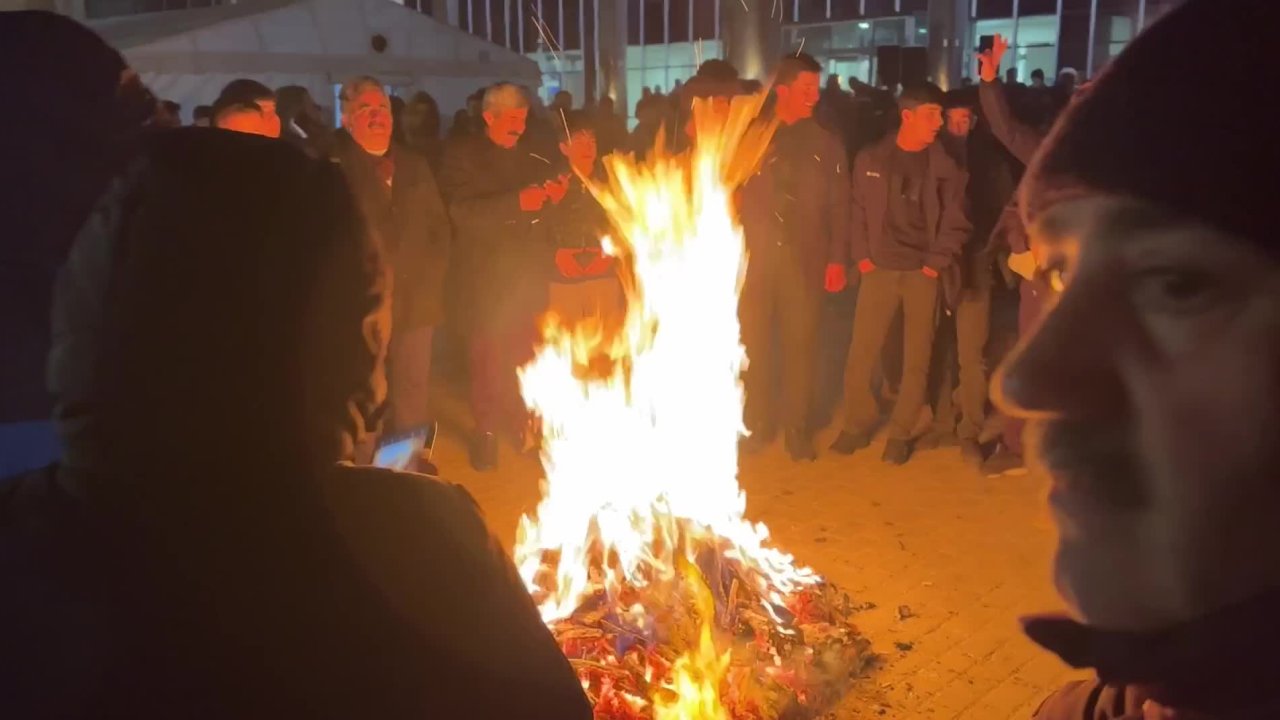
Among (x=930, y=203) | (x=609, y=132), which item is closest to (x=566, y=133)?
(x=609, y=132)

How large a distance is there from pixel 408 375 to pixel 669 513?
2.59 m

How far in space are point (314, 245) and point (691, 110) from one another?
6.35 meters

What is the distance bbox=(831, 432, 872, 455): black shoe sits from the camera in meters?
7.97

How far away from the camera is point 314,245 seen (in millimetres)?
1568

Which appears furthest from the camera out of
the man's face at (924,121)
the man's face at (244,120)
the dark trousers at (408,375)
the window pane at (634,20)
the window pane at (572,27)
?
the window pane at (572,27)

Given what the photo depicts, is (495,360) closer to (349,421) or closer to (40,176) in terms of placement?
(40,176)

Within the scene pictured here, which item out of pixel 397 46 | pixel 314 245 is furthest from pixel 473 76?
pixel 314 245

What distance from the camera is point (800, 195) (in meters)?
7.54

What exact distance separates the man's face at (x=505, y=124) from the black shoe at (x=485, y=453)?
6.55ft

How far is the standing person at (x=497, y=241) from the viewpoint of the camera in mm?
7320

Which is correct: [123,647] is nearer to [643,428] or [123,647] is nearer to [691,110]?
[643,428]

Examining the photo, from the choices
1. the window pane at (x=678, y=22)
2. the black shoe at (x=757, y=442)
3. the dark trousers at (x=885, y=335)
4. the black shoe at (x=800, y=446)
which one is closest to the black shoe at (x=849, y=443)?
the dark trousers at (x=885, y=335)

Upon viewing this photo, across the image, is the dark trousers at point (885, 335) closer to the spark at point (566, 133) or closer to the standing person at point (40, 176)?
the spark at point (566, 133)

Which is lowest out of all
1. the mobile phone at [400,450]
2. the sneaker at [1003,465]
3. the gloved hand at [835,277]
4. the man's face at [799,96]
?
the sneaker at [1003,465]
